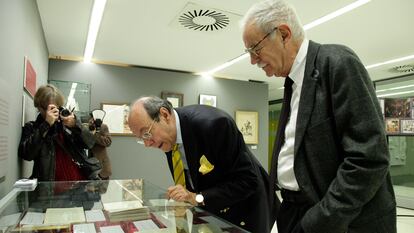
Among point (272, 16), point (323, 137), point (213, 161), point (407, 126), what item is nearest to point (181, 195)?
point (213, 161)

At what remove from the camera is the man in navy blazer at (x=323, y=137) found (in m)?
0.85

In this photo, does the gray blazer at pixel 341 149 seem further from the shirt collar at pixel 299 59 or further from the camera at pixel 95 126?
the camera at pixel 95 126

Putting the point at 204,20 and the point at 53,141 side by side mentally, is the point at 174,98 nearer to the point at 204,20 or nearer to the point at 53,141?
the point at 204,20

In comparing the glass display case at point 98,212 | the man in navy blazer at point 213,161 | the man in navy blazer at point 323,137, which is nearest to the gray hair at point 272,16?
the man in navy blazer at point 323,137

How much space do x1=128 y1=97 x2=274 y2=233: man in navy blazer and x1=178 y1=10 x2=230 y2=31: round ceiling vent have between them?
1893mm

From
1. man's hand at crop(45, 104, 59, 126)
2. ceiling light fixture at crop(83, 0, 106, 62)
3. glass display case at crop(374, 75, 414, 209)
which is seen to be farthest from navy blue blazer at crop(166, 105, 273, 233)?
glass display case at crop(374, 75, 414, 209)

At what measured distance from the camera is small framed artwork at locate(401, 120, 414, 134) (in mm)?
5582

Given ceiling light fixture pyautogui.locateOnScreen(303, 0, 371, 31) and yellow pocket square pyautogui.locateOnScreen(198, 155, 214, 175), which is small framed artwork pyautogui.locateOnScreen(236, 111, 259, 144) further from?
yellow pocket square pyautogui.locateOnScreen(198, 155, 214, 175)

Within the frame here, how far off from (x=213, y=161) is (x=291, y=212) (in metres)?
0.45

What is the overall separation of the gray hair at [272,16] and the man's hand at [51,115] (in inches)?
64.9

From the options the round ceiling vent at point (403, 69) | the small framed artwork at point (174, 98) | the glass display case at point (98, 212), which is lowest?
the glass display case at point (98, 212)

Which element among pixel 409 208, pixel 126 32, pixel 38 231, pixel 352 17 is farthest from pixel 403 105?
pixel 38 231

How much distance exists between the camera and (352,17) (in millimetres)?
3297

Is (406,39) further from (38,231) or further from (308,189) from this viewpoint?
(38,231)
